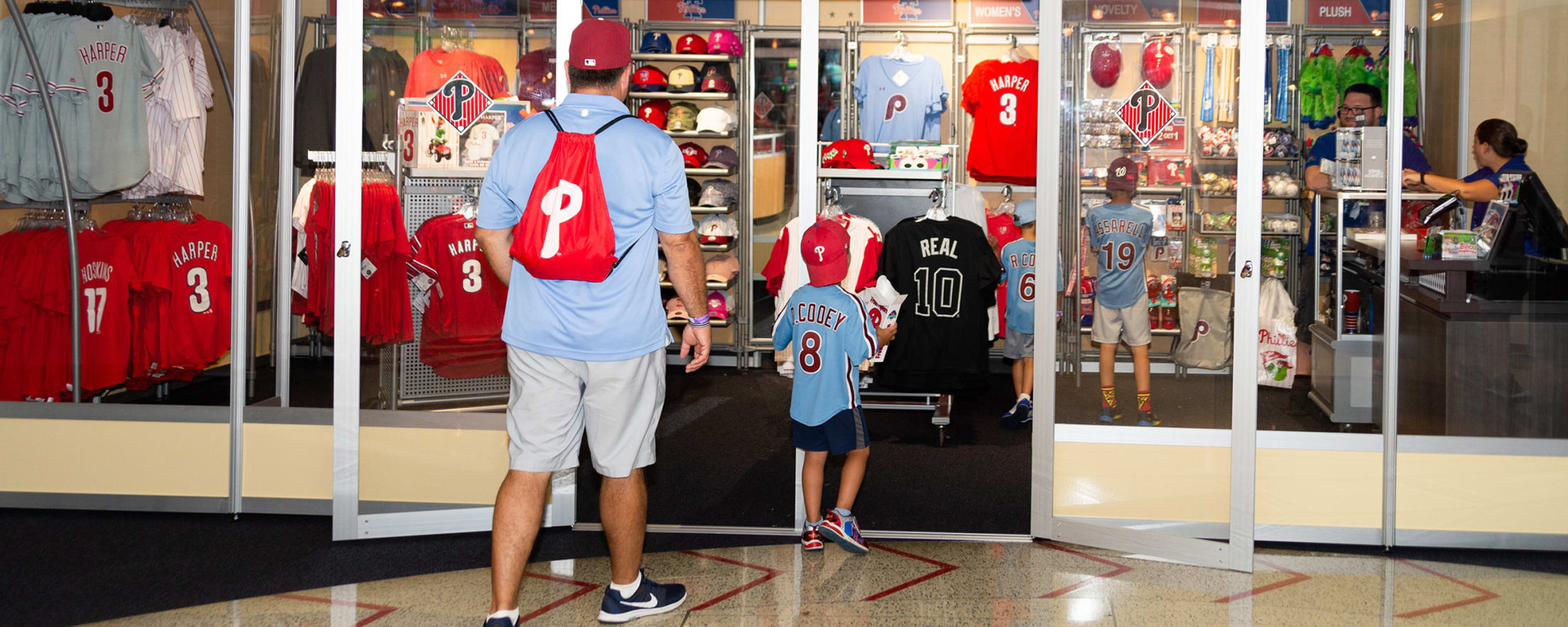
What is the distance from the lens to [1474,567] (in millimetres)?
3701

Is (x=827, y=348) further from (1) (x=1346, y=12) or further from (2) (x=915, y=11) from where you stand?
(2) (x=915, y=11)

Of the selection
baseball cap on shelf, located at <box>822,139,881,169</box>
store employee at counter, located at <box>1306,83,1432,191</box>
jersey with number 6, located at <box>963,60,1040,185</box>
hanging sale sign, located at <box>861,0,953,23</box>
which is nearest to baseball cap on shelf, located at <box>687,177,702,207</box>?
hanging sale sign, located at <box>861,0,953,23</box>

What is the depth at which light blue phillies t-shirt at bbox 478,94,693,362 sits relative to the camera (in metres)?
2.80

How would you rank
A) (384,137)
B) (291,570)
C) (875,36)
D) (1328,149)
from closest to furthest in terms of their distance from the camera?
(291,570) → (384,137) → (1328,149) → (875,36)

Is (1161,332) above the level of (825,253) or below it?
below

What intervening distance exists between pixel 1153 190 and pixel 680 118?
427 centimetres

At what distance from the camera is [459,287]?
4.18 metres

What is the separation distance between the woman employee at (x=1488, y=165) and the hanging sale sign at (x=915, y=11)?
398cm

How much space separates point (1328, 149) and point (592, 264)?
287 centimetres

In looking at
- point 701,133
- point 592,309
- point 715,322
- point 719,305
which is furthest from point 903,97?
point 592,309

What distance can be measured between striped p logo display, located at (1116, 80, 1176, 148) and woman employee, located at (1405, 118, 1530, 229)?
42.0 inches

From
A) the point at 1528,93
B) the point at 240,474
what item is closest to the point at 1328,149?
the point at 1528,93

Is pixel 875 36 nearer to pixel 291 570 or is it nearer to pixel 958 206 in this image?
pixel 958 206

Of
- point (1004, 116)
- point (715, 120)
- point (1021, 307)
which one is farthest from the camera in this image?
point (715, 120)
